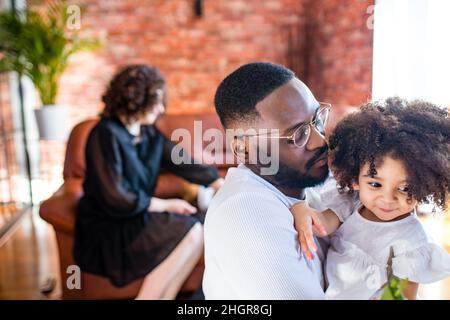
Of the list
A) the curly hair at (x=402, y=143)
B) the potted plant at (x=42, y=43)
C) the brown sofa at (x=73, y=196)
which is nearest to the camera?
the curly hair at (x=402, y=143)

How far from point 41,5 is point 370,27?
2.15 metres

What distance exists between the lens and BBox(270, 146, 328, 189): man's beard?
567 millimetres

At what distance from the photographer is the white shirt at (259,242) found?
546 mm

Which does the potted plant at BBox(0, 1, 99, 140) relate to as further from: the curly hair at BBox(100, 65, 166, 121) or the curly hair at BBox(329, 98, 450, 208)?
the curly hair at BBox(329, 98, 450, 208)

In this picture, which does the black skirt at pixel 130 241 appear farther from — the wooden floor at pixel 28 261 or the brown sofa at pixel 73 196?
the wooden floor at pixel 28 261

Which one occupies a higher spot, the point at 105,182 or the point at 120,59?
the point at 120,59

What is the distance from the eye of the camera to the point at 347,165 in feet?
1.81

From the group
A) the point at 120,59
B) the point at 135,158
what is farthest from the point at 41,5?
the point at 135,158

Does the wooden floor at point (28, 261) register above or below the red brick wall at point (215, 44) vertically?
below

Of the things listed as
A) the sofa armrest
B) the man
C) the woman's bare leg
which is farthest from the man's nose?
the sofa armrest

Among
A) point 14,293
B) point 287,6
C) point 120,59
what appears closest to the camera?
point 287,6

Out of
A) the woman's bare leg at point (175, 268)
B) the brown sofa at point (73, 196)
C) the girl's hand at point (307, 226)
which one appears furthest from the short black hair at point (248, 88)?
the woman's bare leg at point (175, 268)

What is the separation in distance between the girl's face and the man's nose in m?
0.06
